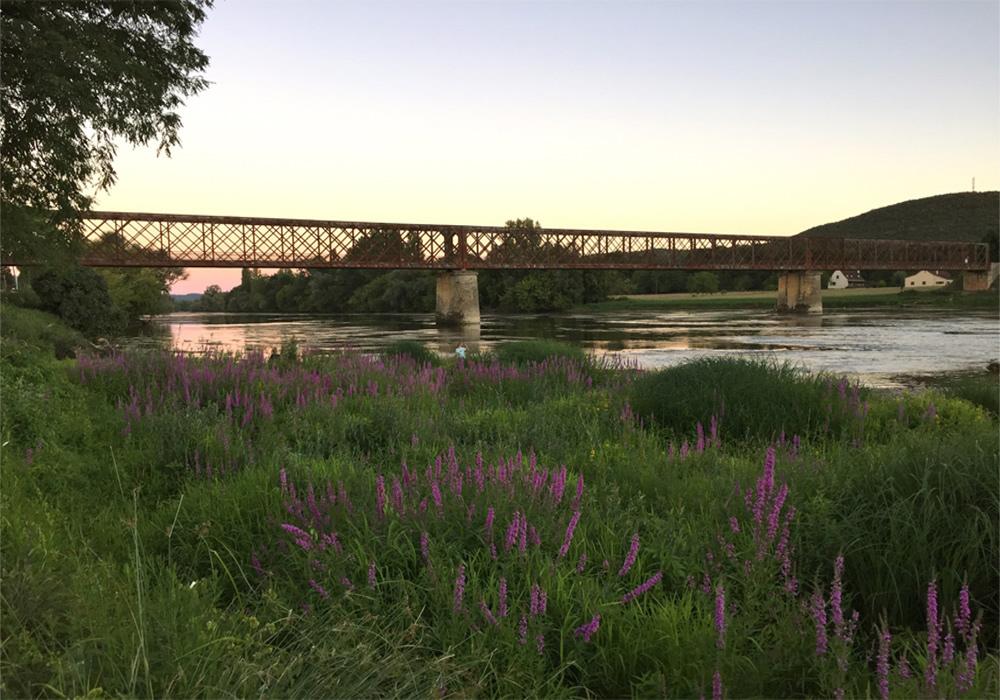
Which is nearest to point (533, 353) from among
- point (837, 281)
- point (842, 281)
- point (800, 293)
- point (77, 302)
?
point (77, 302)

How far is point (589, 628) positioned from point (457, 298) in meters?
81.6

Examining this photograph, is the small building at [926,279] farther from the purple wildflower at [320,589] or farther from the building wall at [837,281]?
the purple wildflower at [320,589]

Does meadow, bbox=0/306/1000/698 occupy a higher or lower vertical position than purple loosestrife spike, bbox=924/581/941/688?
Result: lower

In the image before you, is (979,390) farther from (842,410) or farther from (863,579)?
(863,579)

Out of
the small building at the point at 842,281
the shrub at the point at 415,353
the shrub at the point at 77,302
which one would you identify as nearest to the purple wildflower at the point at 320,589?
the shrub at the point at 415,353

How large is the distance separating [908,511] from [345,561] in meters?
3.03

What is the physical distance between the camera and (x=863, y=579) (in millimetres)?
3840

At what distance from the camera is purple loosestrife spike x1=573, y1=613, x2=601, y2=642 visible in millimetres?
2980

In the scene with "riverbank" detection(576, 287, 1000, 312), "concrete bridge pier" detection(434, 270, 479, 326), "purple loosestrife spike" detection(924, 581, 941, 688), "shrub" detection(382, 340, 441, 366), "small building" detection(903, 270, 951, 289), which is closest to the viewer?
"purple loosestrife spike" detection(924, 581, 941, 688)

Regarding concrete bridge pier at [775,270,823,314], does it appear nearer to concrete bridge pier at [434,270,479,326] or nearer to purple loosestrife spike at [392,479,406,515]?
concrete bridge pier at [434,270,479,326]

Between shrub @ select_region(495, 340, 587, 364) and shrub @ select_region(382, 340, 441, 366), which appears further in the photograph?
shrub @ select_region(382, 340, 441, 366)

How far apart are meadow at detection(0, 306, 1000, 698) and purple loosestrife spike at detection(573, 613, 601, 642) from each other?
2 centimetres

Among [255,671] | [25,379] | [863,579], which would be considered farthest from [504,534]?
[25,379]

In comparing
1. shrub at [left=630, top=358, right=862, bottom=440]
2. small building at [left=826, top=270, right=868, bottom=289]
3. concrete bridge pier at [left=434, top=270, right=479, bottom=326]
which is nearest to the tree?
shrub at [left=630, top=358, right=862, bottom=440]
